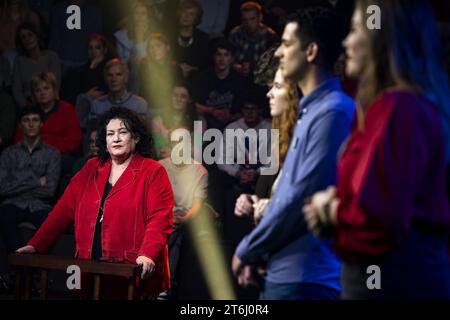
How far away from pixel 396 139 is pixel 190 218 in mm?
4478

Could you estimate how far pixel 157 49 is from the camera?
22.9ft

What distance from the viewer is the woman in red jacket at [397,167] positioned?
6.14ft

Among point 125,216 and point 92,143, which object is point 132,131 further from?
point 92,143

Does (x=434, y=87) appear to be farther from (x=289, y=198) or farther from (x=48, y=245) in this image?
(x=48, y=245)

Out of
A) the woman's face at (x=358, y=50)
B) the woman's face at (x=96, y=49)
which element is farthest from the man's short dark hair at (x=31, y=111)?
the woman's face at (x=358, y=50)

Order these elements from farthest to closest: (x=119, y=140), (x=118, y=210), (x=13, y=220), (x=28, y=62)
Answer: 1. (x=28, y=62)
2. (x=13, y=220)
3. (x=119, y=140)
4. (x=118, y=210)

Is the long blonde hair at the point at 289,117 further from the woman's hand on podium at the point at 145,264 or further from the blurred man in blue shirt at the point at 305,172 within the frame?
the woman's hand on podium at the point at 145,264

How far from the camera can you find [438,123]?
1.92 meters

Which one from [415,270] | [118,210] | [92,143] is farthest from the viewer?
[92,143]

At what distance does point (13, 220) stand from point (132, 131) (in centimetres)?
209

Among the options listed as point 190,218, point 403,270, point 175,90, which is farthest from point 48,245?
point 403,270

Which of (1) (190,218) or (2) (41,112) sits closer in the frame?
(1) (190,218)

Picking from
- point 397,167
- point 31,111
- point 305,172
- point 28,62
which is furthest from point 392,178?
point 28,62

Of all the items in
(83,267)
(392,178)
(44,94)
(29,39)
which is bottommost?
(83,267)
